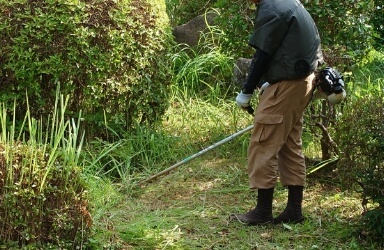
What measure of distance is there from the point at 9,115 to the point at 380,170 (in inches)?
146

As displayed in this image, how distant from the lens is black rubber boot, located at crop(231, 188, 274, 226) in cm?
574

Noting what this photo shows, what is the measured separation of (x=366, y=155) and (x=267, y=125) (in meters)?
0.80

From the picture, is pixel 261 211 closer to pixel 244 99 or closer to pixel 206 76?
pixel 244 99

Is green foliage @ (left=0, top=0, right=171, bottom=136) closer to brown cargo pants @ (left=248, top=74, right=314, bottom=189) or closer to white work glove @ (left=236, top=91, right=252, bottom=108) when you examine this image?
white work glove @ (left=236, top=91, right=252, bottom=108)

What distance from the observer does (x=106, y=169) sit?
7113mm

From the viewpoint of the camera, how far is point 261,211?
579 centimetres

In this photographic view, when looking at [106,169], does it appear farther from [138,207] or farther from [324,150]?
[324,150]

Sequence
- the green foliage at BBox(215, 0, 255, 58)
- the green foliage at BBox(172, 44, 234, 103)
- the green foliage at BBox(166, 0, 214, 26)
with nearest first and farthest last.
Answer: the green foliage at BBox(215, 0, 255, 58), the green foliage at BBox(172, 44, 234, 103), the green foliage at BBox(166, 0, 214, 26)

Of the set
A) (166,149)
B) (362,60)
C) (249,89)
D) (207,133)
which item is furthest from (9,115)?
(362,60)

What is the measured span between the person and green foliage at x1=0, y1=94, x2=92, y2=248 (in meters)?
1.55

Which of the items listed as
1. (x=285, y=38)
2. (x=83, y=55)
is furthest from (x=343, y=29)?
(x=83, y=55)

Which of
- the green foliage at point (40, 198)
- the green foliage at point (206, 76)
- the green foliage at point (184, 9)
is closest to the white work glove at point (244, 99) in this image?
the green foliage at point (40, 198)

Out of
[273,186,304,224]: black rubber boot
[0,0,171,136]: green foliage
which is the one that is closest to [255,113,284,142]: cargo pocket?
[273,186,304,224]: black rubber boot

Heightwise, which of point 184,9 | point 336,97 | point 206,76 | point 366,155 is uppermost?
point 336,97
